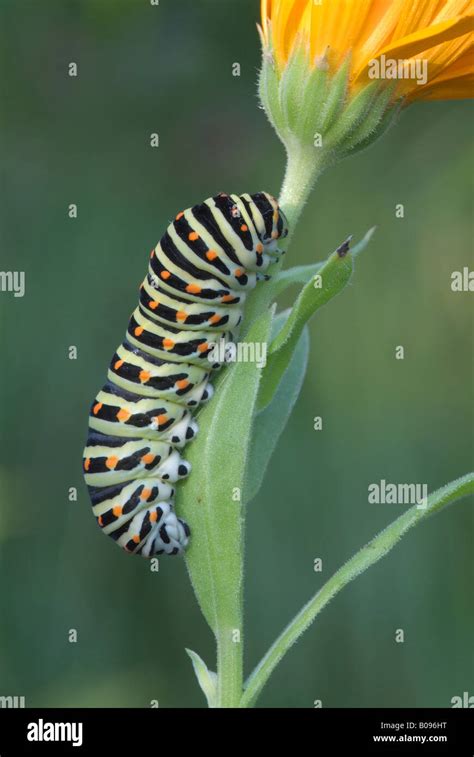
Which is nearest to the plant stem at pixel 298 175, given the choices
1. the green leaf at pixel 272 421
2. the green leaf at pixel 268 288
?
the green leaf at pixel 268 288

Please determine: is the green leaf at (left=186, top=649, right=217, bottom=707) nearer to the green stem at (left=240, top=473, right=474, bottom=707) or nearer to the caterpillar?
the green stem at (left=240, top=473, right=474, bottom=707)

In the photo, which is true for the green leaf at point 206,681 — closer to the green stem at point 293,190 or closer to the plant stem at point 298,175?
the green stem at point 293,190

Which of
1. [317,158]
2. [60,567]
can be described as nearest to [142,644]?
[60,567]

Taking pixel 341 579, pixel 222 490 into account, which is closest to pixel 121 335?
pixel 222 490

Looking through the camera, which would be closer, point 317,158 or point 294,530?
point 317,158

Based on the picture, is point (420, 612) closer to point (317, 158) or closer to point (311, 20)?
point (317, 158)

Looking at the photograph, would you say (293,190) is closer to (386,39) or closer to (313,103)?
(313,103)
